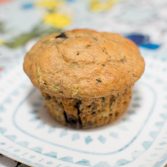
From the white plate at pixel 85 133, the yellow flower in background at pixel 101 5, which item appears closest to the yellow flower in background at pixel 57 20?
the yellow flower in background at pixel 101 5

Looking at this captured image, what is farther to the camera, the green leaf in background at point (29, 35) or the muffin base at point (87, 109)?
the green leaf in background at point (29, 35)

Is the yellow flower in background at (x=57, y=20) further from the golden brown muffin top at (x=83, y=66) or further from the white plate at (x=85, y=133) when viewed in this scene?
the golden brown muffin top at (x=83, y=66)

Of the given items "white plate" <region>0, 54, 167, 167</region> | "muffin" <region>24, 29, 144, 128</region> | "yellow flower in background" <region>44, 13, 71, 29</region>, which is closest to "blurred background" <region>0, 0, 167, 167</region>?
"yellow flower in background" <region>44, 13, 71, 29</region>

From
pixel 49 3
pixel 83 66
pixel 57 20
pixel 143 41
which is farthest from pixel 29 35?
pixel 83 66

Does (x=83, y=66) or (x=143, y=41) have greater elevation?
(x=83, y=66)

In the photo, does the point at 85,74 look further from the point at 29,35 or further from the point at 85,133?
the point at 29,35
